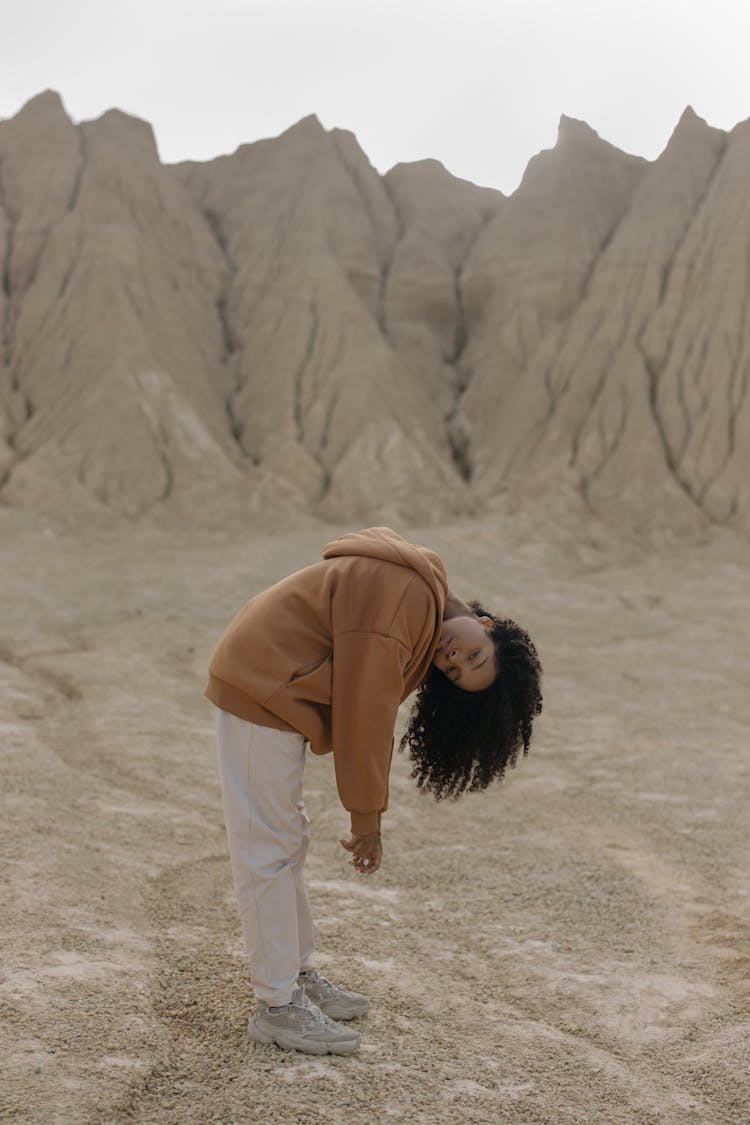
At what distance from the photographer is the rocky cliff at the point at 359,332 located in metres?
22.1

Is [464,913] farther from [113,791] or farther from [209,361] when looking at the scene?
[209,361]

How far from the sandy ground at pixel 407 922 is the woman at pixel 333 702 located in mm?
348

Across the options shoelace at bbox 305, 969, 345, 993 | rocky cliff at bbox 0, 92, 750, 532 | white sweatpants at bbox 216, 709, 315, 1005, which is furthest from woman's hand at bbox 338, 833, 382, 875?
rocky cliff at bbox 0, 92, 750, 532

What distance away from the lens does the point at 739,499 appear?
22016 mm

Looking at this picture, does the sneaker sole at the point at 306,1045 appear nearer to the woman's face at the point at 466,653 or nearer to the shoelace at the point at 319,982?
the shoelace at the point at 319,982

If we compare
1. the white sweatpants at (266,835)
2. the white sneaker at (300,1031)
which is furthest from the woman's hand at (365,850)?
the white sneaker at (300,1031)

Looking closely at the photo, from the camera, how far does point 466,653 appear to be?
9.27 ft

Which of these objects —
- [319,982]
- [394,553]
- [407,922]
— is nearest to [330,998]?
[319,982]

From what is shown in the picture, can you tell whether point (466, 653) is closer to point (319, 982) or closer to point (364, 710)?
point (364, 710)

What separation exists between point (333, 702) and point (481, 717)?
502 millimetres

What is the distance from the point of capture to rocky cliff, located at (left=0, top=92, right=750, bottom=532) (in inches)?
871

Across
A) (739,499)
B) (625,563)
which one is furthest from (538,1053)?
(739,499)

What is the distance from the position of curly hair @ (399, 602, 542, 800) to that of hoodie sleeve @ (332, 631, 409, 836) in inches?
12.8

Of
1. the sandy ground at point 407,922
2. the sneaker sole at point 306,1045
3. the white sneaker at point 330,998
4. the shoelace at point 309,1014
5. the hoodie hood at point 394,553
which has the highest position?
the hoodie hood at point 394,553
